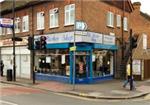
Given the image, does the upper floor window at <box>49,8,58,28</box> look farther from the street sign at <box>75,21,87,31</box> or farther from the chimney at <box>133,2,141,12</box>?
the chimney at <box>133,2,141,12</box>

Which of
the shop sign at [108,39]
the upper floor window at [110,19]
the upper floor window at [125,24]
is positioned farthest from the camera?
the upper floor window at [125,24]

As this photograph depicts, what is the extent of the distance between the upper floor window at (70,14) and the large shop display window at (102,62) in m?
2.99

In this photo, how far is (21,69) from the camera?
30562 mm

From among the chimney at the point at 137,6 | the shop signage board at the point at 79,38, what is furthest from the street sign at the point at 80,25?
the chimney at the point at 137,6

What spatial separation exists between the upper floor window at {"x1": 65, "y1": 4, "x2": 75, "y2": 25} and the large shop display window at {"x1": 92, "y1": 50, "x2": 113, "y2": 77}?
9.82ft

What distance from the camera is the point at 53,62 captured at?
2631 cm

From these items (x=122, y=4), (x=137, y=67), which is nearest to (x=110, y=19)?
(x=122, y=4)

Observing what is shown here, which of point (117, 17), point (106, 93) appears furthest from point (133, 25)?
point (106, 93)

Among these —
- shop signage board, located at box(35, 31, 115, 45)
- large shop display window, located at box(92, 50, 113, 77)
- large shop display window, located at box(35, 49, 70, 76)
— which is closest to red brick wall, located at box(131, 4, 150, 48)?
large shop display window, located at box(92, 50, 113, 77)

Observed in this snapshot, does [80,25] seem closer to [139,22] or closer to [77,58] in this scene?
[77,58]

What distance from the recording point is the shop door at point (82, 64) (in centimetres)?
2452

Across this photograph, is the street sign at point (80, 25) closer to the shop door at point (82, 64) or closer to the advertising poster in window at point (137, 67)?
the shop door at point (82, 64)

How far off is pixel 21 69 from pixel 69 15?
843cm

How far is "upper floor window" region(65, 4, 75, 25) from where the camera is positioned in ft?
80.2
